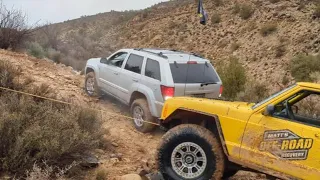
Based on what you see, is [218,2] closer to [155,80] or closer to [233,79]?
[233,79]

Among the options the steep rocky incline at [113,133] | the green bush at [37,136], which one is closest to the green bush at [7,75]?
the steep rocky incline at [113,133]

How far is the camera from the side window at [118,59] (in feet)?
30.5

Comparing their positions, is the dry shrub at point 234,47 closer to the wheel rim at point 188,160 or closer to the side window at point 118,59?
the side window at point 118,59

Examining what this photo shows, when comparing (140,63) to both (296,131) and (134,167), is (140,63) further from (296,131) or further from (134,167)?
(296,131)

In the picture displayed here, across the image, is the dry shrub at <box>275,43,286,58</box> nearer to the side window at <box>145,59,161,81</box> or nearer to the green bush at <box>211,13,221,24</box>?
the green bush at <box>211,13,221,24</box>

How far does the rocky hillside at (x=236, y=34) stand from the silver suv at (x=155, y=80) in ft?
29.7

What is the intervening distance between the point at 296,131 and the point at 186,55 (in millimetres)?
4408

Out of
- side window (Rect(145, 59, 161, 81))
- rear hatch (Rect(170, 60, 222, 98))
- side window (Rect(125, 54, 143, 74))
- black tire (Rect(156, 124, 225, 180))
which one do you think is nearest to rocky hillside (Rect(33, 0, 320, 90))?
rear hatch (Rect(170, 60, 222, 98))

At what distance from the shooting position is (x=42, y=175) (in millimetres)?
4355

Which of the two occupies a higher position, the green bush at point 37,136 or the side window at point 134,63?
the side window at point 134,63

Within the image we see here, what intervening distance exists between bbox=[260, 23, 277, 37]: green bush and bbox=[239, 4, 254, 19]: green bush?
9.55 feet

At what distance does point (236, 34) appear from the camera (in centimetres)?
2288

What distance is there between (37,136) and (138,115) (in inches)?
138

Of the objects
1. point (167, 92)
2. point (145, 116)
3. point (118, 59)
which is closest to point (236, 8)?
point (118, 59)
